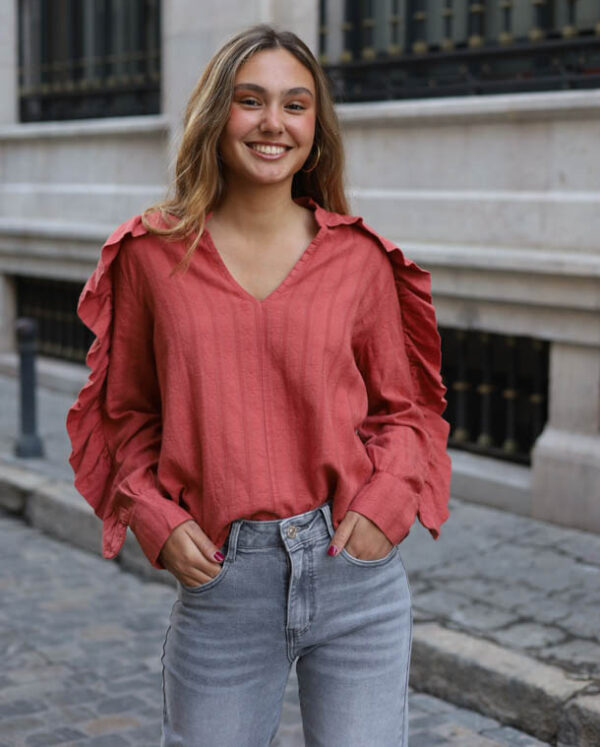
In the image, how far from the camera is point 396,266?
8.11 ft

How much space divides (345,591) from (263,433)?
341mm

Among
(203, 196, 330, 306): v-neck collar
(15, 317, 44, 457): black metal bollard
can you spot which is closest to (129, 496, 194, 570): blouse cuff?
(203, 196, 330, 306): v-neck collar

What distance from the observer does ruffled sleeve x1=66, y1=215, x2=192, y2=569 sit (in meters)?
2.33

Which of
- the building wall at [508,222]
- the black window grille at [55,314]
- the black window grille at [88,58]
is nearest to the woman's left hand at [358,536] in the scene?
the building wall at [508,222]

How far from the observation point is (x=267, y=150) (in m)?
2.33

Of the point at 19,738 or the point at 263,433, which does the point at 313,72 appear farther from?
the point at 19,738

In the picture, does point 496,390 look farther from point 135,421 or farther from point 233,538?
point 233,538

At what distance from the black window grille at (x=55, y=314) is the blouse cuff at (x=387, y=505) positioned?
853 cm

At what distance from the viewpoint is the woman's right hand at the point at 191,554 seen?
226cm

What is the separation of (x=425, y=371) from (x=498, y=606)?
2.74 metres

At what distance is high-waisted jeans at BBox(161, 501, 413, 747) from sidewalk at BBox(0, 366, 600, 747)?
1.97 metres

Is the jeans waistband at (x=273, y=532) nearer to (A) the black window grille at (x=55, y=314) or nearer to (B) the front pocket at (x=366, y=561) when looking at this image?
(B) the front pocket at (x=366, y=561)

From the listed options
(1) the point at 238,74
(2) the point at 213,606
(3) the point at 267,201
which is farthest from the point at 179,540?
(1) the point at 238,74

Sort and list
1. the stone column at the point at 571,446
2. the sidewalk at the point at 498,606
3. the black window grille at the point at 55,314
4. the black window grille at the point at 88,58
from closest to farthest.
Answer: the sidewalk at the point at 498,606
the stone column at the point at 571,446
the black window grille at the point at 88,58
the black window grille at the point at 55,314
